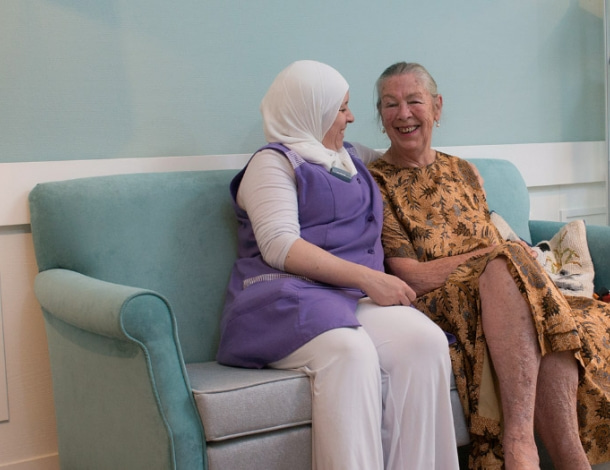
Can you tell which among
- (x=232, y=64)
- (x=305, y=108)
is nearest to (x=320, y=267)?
(x=305, y=108)

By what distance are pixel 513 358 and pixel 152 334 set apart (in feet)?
2.88

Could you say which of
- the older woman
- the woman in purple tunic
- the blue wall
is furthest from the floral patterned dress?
the blue wall

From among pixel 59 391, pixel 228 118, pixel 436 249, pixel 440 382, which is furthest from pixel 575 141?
pixel 59 391

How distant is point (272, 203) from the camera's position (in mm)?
2012

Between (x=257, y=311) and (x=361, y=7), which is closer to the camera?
(x=257, y=311)

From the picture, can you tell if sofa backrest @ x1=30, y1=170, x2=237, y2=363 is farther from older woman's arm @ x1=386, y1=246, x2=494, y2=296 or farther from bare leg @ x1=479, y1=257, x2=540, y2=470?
bare leg @ x1=479, y1=257, x2=540, y2=470

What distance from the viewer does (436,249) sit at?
7.39 feet

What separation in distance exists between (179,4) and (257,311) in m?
1.07

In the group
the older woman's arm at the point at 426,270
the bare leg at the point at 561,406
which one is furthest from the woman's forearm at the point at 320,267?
the bare leg at the point at 561,406

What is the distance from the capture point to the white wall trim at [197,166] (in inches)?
84.3

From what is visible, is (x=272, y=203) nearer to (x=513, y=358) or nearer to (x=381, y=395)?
(x=381, y=395)

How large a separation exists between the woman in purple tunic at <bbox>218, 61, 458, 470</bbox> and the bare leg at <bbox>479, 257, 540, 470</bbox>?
0.45 feet

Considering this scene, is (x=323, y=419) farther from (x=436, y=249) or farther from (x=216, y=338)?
(x=436, y=249)

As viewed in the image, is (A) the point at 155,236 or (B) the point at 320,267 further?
(A) the point at 155,236
